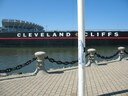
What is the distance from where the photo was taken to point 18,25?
79.1m

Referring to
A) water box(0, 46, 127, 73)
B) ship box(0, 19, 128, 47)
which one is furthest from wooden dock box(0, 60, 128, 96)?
ship box(0, 19, 128, 47)

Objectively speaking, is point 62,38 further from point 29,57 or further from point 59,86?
point 59,86

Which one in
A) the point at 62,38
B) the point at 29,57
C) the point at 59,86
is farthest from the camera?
the point at 62,38

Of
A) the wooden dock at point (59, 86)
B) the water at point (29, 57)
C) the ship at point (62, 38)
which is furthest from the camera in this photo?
the ship at point (62, 38)

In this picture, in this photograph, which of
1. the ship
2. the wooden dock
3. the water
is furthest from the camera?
the ship

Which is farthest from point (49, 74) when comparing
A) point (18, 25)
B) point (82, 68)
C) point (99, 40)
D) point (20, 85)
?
point (18, 25)

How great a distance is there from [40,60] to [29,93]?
4286 millimetres

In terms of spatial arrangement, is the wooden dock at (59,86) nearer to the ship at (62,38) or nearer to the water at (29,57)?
the water at (29,57)

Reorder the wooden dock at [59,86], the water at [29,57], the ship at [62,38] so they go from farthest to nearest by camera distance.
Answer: the ship at [62,38] → the water at [29,57] → the wooden dock at [59,86]

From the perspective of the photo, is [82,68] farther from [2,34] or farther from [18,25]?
[18,25]

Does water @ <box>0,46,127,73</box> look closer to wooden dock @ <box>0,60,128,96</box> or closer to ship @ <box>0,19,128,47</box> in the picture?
wooden dock @ <box>0,60,128,96</box>

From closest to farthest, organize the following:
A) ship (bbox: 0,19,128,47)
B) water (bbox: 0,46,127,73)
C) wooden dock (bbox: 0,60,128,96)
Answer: wooden dock (bbox: 0,60,128,96) < water (bbox: 0,46,127,73) < ship (bbox: 0,19,128,47)

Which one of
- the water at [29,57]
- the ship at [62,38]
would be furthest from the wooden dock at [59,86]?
the ship at [62,38]

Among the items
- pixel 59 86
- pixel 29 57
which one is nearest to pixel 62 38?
pixel 29 57
